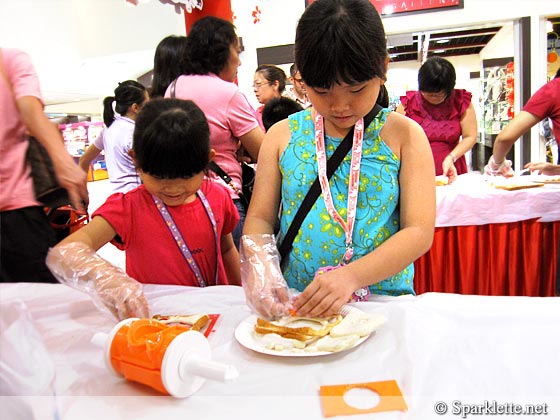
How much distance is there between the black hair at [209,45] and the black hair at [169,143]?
59 cm

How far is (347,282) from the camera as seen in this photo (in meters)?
0.78

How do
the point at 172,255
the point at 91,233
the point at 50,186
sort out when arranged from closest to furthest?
the point at 50,186 → the point at 91,233 → the point at 172,255

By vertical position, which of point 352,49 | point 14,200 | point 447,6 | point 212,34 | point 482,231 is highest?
point 447,6

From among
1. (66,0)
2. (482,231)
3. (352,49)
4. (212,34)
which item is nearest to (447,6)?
(482,231)

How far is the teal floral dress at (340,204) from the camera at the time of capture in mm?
975

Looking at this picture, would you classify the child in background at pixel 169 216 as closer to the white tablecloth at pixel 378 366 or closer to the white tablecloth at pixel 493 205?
the white tablecloth at pixel 378 366

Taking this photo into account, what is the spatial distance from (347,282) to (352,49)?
40 centimetres

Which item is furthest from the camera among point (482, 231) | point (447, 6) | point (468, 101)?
point (447, 6)

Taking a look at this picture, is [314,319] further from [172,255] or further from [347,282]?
[172,255]

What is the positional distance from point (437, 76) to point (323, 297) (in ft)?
7.05

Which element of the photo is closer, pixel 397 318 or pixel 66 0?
pixel 66 0

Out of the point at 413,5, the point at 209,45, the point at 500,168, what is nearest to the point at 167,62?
the point at 209,45

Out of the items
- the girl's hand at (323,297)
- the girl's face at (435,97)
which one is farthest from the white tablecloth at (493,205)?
the girl's hand at (323,297)

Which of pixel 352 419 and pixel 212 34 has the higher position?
pixel 212 34
